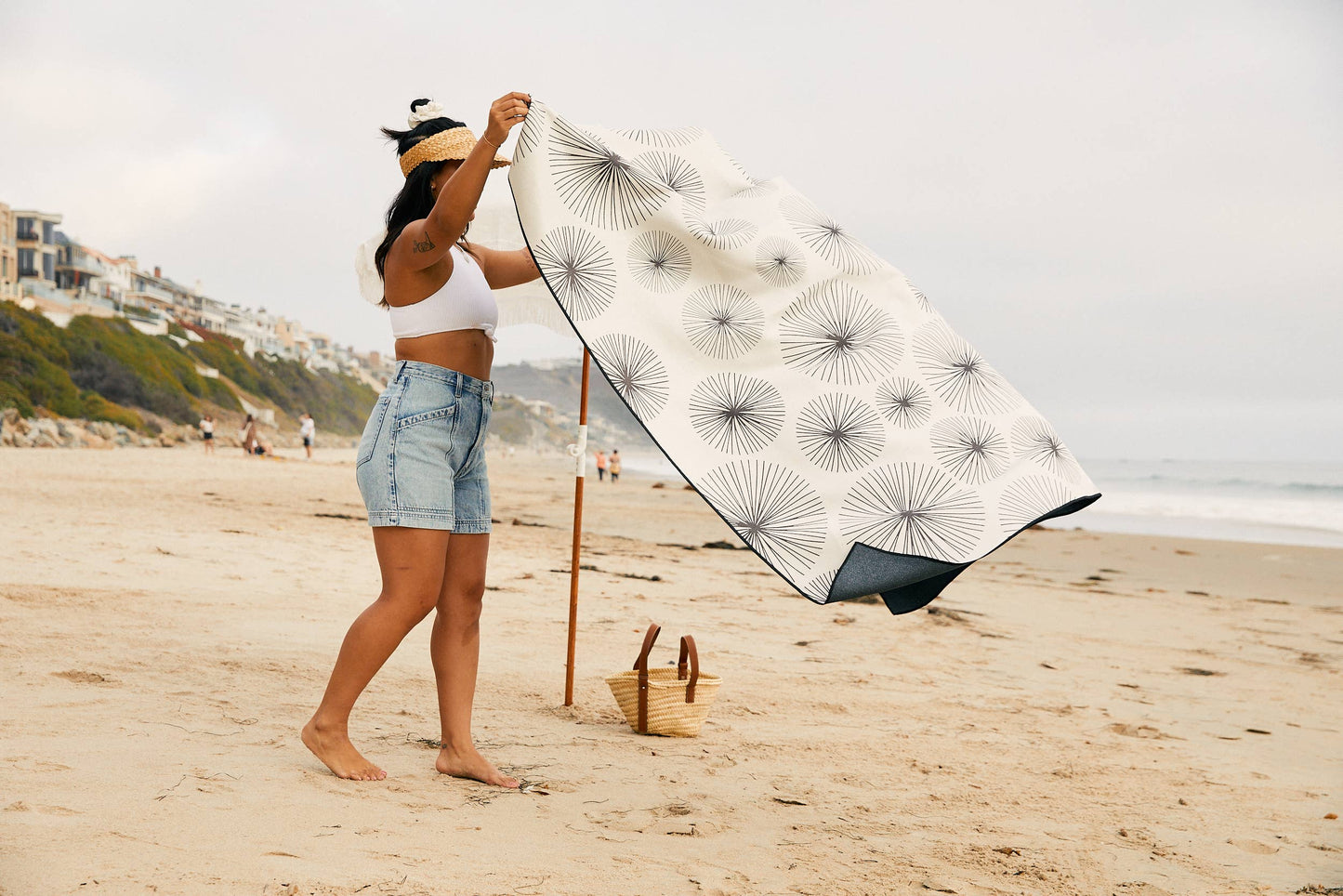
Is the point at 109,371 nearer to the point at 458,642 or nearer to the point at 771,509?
the point at 458,642

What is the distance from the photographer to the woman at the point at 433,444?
261 cm

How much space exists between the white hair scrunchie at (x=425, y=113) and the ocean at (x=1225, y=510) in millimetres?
9138

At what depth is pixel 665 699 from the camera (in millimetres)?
3492

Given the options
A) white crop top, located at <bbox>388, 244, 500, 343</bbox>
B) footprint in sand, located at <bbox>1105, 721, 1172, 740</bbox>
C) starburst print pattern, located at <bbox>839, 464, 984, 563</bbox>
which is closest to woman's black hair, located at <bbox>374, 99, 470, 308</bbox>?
white crop top, located at <bbox>388, 244, 500, 343</bbox>

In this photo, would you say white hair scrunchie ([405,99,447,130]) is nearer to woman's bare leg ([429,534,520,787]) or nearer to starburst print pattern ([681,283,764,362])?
starburst print pattern ([681,283,764,362])

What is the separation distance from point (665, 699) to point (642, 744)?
0.65ft

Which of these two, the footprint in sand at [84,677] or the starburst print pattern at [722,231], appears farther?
the footprint in sand at [84,677]

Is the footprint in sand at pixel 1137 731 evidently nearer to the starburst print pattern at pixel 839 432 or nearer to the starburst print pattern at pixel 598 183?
the starburst print pattern at pixel 839 432

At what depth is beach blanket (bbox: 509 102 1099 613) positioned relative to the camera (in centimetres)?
270

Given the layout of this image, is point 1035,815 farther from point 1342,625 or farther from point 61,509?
point 61,509

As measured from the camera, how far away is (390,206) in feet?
9.34

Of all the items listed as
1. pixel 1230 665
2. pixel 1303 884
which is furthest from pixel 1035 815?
pixel 1230 665

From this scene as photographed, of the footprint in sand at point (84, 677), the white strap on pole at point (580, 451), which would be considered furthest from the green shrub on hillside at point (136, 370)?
the white strap on pole at point (580, 451)

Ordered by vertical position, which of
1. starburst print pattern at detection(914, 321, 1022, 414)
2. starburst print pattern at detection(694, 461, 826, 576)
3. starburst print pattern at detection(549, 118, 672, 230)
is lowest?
starburst print pattern at detection(694, 461, 826, 576)
